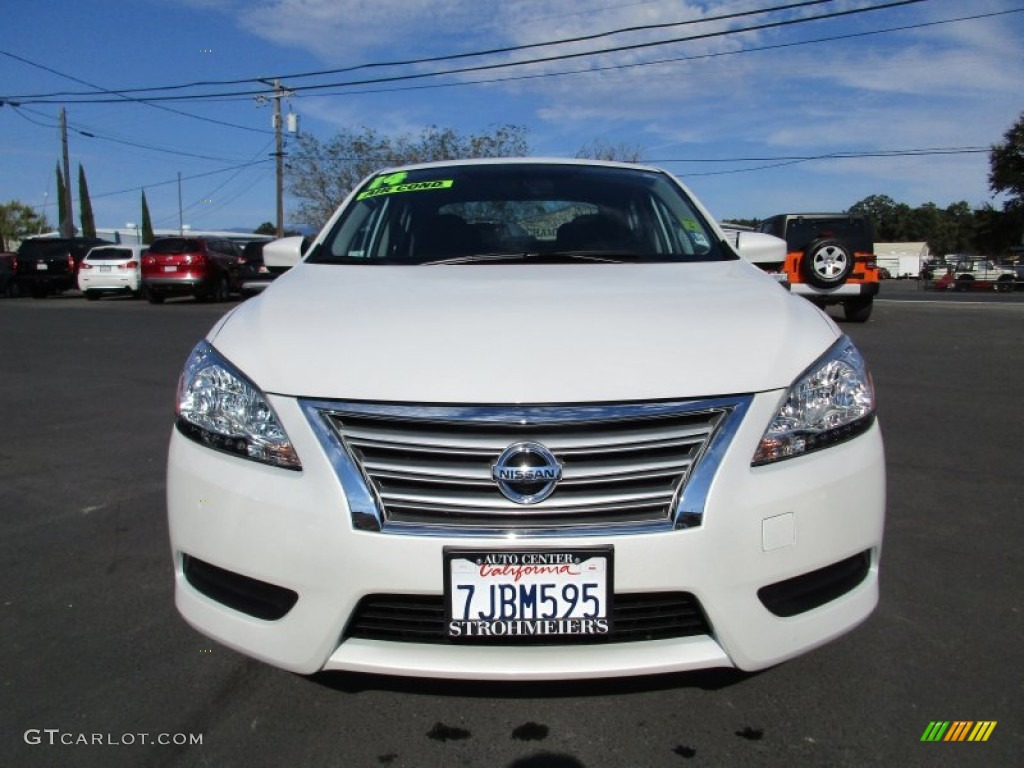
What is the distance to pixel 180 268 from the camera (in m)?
Result: 18.8

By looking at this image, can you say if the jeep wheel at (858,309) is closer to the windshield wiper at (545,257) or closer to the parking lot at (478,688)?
the parking lot at (478,688)

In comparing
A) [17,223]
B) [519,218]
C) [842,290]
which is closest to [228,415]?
[519,218]

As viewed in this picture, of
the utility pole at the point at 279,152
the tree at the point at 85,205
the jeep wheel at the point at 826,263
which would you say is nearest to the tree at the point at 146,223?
the tree at the point at 85,205

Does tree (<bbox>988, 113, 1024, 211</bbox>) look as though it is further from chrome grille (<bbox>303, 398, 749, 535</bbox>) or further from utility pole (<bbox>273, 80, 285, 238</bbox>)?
chrome grille (<bbox>303, 398, 749, 535</bbox>)

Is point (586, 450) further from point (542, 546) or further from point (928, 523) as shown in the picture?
point (928, 523)

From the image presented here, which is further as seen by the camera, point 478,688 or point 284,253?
point 284,253

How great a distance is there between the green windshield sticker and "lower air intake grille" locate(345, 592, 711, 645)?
2.08 m

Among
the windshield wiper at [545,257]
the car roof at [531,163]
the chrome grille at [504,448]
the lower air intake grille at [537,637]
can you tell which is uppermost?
the car roof at [531,163]

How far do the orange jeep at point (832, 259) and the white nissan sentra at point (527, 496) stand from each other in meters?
9.86

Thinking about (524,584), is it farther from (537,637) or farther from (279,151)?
(279,151)

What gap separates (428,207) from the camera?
3.26 meters

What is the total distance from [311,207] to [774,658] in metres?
36.9

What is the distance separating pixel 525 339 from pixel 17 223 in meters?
98.9

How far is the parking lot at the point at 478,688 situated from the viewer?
197 cm
